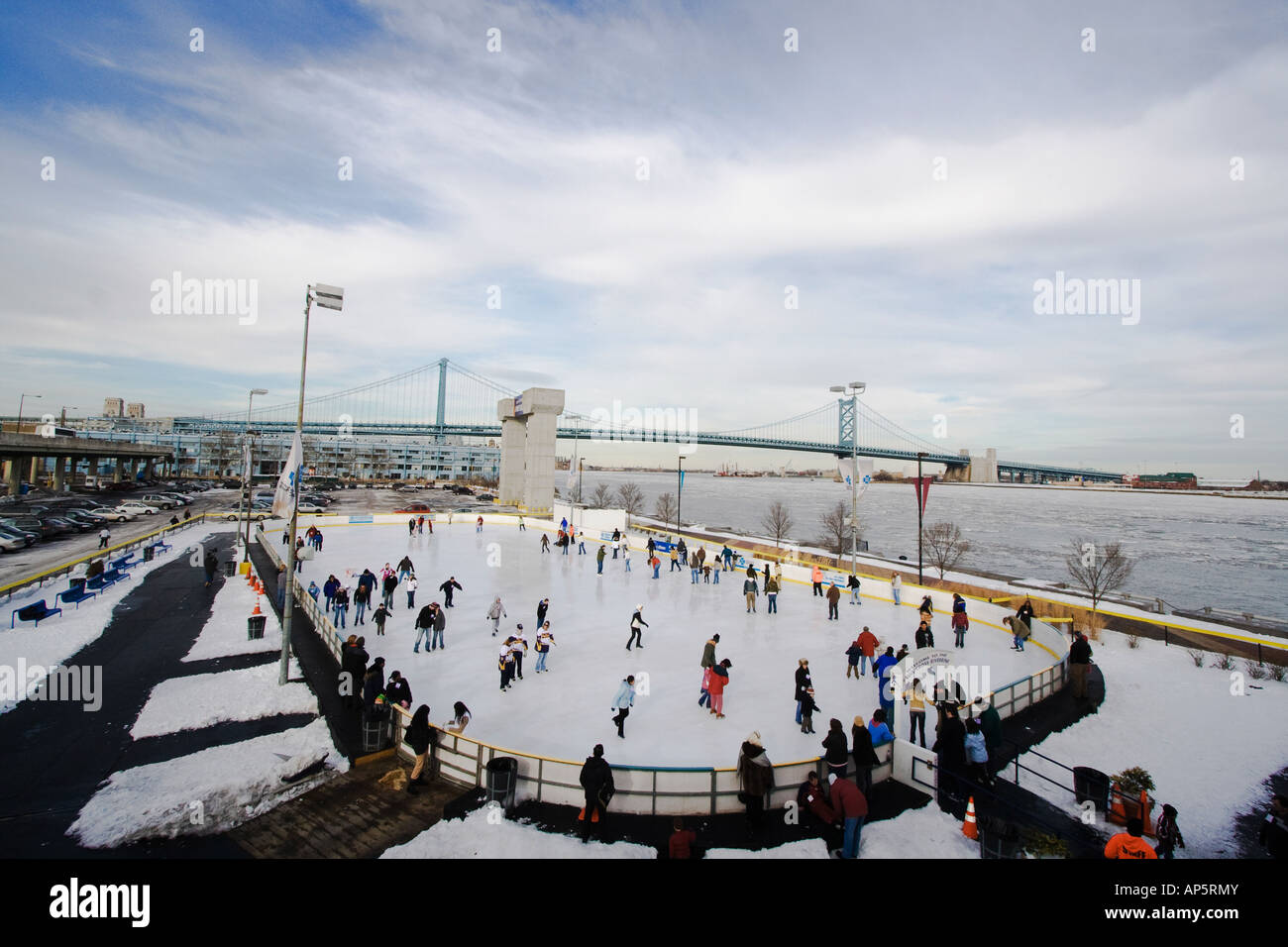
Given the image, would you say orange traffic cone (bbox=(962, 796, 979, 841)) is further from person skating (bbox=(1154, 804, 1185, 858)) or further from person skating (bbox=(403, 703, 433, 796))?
person skating (bbox=(403, 703, 433, 796))

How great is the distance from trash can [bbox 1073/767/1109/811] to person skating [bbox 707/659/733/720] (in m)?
5.20

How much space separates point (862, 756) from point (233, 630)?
16368 mm

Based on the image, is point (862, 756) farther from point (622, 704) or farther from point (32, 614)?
point (32, 614)

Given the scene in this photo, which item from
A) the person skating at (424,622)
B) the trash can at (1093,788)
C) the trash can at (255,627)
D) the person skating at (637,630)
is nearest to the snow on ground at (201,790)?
the person skating at (424,622)

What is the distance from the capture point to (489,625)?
1596cm

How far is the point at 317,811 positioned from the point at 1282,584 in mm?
58569

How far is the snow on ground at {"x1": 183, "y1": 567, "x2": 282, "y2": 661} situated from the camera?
45.5 ft

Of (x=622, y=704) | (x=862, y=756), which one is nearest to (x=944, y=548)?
(x=862, y=756)

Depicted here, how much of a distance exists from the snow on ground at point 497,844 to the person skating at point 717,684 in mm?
3739

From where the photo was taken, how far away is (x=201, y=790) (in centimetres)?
756

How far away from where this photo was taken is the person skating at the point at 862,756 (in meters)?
7.81
